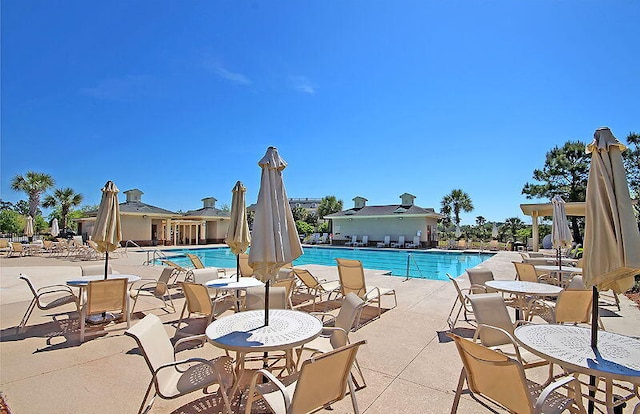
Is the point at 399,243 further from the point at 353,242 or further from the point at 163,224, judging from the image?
the point at 163,224

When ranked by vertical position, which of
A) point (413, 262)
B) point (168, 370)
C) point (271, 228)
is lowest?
point (413, 262)

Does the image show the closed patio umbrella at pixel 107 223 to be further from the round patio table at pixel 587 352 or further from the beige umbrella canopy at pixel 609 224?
the beige umbrella canopy at pixel 609 224

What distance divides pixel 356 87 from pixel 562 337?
502 inches

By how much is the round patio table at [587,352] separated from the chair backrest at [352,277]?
3.21 m

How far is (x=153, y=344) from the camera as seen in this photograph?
253 cm

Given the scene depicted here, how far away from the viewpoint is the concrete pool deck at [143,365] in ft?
9.38

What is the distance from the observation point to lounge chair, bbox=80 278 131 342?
14.8 feet

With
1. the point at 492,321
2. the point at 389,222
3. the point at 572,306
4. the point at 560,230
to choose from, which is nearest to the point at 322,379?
the point at 492,321

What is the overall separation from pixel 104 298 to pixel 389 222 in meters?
26.1

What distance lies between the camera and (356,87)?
1373cm

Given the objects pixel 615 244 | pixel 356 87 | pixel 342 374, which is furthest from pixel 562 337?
pixel 356 87

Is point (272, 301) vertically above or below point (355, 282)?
above

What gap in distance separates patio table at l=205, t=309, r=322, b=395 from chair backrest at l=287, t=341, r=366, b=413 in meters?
0.45

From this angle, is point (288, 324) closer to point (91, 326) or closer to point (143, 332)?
point (143, 332)
